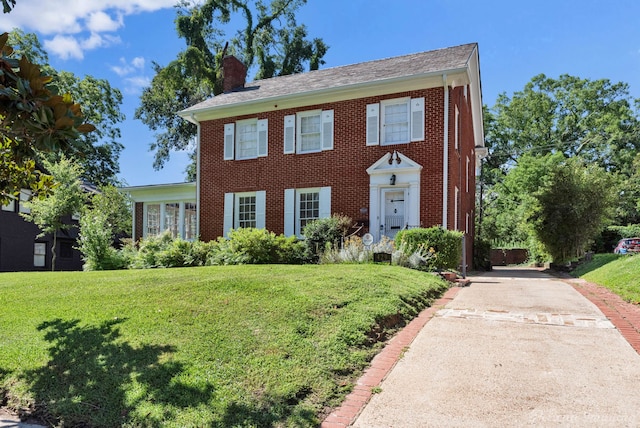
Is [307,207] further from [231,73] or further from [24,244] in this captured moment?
[24,244]

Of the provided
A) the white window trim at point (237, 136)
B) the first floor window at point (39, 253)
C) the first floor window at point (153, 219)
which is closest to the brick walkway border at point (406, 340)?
the white window trim at point (237, 136)

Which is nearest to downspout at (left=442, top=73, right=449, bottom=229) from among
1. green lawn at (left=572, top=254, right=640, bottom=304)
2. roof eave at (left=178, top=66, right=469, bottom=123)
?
roof eave at (left=178, top=66, right=469, bottom=123)

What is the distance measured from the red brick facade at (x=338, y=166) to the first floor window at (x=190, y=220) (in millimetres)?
1758

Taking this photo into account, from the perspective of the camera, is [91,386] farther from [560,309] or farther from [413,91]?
[413,91]

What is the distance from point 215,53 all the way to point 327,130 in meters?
18.1

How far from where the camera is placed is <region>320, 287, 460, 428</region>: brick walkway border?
3.22 meters

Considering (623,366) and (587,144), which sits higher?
(587,144)

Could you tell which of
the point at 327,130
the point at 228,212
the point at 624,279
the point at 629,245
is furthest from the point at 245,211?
the point at 629,245

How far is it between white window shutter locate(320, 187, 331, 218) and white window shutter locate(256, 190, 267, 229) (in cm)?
215

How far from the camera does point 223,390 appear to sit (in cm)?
347

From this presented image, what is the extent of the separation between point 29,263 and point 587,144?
126 feet

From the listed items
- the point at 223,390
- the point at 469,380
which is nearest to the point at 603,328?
the point at 469,380

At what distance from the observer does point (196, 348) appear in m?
4.12

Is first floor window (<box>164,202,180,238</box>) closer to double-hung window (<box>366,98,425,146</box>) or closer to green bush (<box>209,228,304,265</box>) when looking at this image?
green bush (<box>209,228,304,265</box>)
